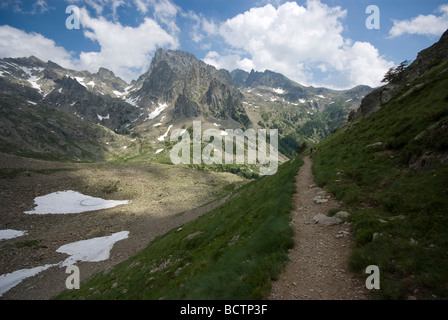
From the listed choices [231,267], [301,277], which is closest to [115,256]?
[231,267]

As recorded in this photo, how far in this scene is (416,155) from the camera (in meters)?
15.3

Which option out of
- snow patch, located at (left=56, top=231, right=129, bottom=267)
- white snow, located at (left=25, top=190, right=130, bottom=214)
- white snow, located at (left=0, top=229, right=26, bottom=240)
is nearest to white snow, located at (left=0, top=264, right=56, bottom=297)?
snow patch, located at (left=56, top=231, right=129, bottom=267)

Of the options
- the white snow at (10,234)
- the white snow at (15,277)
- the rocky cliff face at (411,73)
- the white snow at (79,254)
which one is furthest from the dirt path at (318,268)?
the white snow at (10,234)

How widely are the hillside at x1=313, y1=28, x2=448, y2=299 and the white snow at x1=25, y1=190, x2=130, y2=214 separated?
217 feet

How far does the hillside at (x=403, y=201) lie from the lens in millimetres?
6875

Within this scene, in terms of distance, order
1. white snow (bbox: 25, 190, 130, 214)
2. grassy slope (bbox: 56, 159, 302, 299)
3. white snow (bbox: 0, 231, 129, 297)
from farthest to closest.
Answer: white snow (bbox: 25, 190, 130, 214)
white snow (bbox: 0, 231, 129, 297)
grassy slope (bbox: 56, 159, 302, 299)

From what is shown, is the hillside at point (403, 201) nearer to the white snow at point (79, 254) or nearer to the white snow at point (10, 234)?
the white snow at point (79, 254)

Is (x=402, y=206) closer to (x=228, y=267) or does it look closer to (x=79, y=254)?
(x=228, y=267)

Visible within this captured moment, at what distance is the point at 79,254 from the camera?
35.3 metres

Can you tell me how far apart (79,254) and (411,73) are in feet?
269

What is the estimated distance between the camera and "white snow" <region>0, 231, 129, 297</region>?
27400 millimetres

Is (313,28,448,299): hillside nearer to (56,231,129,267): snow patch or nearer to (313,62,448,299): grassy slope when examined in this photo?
(313,62,448,299): grassy slope
